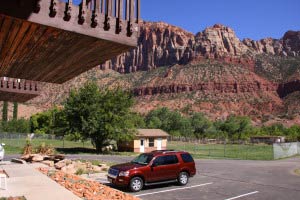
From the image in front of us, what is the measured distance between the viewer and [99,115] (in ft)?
131

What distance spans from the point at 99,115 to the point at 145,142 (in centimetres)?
890

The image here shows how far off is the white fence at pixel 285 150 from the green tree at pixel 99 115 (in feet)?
53.2

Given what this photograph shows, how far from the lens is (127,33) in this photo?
149 inches

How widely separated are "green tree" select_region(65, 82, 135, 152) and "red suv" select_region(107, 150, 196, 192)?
75.2 feet

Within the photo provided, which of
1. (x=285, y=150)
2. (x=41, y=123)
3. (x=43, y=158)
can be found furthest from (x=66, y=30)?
(x=41, y=123)

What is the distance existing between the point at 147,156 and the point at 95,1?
1306cm

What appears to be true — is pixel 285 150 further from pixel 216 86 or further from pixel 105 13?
pixel 216 86

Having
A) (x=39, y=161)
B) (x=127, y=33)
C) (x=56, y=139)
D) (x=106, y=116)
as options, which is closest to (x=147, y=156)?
(x=39, y=161)

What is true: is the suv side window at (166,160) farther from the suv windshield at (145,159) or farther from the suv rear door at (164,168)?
the suv windshield at (145,159)

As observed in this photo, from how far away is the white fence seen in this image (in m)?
36.5

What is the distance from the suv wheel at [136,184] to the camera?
47.8 ft

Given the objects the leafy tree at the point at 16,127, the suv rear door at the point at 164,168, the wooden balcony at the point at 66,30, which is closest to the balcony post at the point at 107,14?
the wooden balcony at the point at 66,30

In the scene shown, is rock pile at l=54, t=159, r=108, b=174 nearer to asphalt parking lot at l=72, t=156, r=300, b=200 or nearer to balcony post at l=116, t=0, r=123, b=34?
asphalt parking lot at l=72, t=156, r=300, b=200

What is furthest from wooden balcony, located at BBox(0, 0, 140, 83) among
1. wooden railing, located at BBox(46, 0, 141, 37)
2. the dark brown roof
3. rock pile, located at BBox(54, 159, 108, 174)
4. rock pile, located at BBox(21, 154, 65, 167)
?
the dark brown roof
